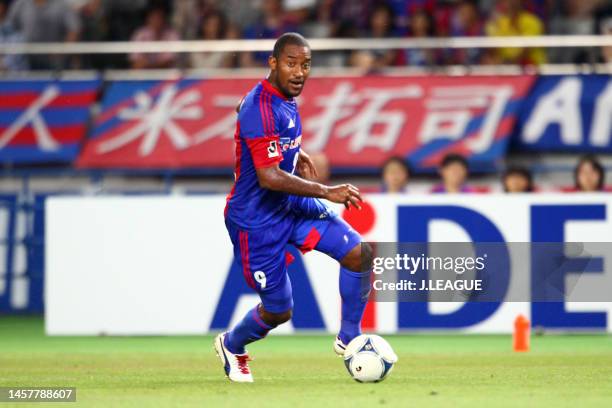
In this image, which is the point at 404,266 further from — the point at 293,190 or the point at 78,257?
the point at 78,257

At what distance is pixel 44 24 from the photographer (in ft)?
56.9

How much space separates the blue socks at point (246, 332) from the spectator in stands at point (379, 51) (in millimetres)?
7944

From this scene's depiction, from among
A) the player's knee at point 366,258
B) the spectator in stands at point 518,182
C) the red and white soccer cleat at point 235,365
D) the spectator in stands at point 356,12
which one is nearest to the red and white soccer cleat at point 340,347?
the player's knee at point 366,258

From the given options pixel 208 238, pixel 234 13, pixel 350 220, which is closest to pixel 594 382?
pixel 350 220

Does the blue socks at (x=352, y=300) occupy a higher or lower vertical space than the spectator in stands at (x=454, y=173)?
lower

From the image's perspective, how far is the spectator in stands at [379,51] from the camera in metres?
16.3

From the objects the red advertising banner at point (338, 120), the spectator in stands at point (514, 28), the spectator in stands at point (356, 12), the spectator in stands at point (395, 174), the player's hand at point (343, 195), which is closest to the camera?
the player's hand at point (343, 195)

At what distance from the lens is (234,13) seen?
1745 cm

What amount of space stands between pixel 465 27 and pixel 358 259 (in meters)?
8.56

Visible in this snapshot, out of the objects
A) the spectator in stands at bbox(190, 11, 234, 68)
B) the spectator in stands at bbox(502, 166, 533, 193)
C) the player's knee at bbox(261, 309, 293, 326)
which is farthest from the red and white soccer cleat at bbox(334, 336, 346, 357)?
the spectator in stands at bbox(190, 11, 234, 68)

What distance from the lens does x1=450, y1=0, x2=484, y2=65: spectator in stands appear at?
53.8 feet

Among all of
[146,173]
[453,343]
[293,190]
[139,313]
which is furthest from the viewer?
[146,173]

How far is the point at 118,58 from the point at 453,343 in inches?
285

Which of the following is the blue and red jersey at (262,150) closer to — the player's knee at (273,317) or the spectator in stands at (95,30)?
the player's knee at (273,317)
